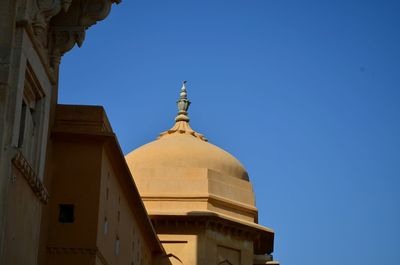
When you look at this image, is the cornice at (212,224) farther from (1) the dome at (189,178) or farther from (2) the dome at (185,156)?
(2) the dome at (185,156)

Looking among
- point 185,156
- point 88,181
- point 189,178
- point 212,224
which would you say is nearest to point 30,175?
point 88,181

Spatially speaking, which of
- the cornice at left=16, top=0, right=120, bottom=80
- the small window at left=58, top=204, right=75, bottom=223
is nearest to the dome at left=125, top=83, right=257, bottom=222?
the small window at left=58, top=204, right=75, bottom=223

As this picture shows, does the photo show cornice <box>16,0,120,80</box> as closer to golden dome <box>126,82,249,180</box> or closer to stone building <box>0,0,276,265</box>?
stone building <box>0,0,276,265</box>

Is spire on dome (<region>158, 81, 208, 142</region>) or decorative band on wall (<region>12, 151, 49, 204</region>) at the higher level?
spire on dome (<region>158, 81, 208, 142</region>)

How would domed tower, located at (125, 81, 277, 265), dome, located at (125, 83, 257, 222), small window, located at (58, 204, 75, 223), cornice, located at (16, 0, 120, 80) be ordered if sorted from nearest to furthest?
cornice, located at (16, 0, 120, 80), small window, located at (58, 204, 75, 223), domed tower, located at (125, 81, 277, 265), dome, located at (125, 83, 257, 222)

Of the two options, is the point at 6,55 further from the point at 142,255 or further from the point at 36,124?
the point at 142,255

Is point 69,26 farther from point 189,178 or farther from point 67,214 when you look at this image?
point 189,178

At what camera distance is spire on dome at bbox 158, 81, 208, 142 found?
36.6 metres

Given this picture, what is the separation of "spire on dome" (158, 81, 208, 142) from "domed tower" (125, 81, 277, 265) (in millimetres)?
448

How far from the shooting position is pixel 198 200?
33.4 m

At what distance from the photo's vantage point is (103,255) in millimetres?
20094

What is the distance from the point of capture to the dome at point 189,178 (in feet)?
110

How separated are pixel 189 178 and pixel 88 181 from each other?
582 inches

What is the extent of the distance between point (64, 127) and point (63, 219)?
1719 millimetres
